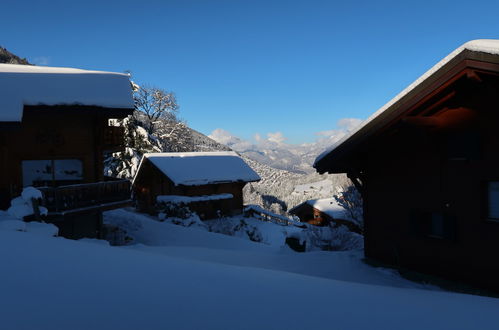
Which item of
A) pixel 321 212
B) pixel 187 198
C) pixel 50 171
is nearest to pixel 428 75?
pixel 50 171

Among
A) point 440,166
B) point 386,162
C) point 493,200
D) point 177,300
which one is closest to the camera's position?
point 177,300

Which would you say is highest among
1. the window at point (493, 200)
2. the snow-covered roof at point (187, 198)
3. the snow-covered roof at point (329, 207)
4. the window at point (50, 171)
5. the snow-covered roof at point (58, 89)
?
the snow-covered roof at point (58, 89)

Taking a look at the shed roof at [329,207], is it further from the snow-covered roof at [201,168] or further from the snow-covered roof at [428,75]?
the snow-covered roof at [428,75]

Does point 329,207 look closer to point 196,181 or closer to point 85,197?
point 196,181

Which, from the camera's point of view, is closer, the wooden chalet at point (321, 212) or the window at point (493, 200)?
the window at point (493, 200)

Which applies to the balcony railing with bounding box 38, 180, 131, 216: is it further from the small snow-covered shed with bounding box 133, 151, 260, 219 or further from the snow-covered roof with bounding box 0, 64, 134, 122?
the small snow-covered shed with bounding box 133, 151, 260, 219

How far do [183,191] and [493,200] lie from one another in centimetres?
2306

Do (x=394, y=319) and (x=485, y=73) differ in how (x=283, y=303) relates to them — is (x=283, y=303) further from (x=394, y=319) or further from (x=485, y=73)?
(x=485, y=73)

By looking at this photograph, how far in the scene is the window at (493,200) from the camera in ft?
24.2

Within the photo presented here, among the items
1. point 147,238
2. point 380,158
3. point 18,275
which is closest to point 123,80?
point 147,238

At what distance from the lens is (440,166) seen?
830 centimetres

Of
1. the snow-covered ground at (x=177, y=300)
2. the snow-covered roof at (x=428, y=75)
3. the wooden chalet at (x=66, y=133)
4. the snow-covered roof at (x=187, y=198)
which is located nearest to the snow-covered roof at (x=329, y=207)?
the snow-covered roof at (x=187, y=198)

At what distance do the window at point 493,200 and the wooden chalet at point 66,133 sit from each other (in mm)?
13326

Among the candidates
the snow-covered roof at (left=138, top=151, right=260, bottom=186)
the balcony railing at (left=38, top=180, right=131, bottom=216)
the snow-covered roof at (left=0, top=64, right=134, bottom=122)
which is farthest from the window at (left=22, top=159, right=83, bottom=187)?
the snow-covered roof at (left=138, top=151, right=260, bottom=186)
